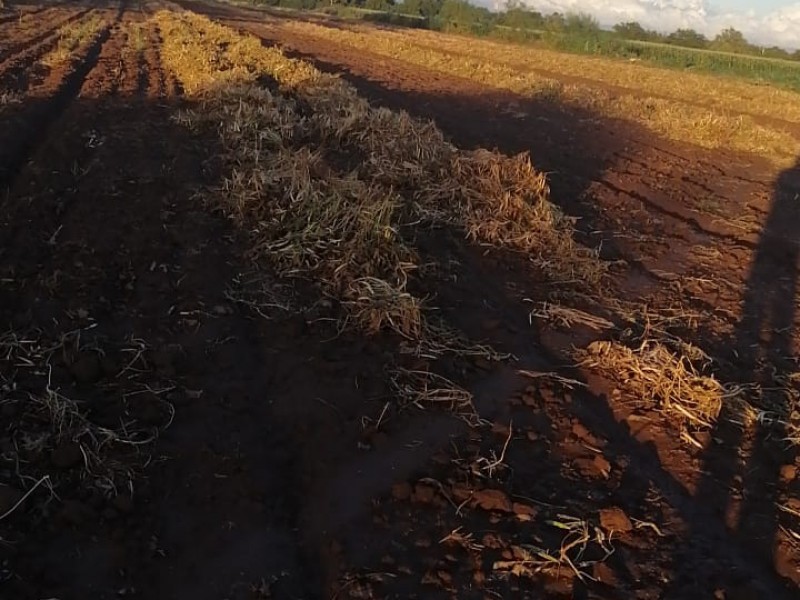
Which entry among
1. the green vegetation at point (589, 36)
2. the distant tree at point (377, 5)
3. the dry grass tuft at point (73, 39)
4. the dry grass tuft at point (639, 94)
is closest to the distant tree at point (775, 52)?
the green vegetation at point (589, 36)

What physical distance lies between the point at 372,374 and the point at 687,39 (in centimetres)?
6930

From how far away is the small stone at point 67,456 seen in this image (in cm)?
334

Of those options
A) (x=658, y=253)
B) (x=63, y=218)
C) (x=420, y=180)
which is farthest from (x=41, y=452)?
(x=658, y=253)

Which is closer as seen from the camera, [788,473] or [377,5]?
[788,473]

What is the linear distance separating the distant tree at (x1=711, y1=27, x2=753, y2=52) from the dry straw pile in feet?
193

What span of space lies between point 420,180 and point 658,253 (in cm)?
293

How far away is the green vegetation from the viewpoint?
43531 millimetres

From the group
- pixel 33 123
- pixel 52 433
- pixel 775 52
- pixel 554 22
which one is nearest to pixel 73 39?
pixel 33 123

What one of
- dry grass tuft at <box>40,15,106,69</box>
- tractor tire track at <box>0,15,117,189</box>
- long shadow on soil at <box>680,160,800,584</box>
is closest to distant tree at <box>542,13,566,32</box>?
dry grass tuft at <box>40,15,106,69</box>

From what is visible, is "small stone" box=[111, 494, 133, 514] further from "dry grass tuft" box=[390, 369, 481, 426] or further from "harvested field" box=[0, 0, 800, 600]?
"dry grass tuft" box=[390, 369, 481, 426]

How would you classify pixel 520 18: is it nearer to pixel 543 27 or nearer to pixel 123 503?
pixel 543 27

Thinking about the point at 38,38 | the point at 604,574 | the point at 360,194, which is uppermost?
the point at 38,38

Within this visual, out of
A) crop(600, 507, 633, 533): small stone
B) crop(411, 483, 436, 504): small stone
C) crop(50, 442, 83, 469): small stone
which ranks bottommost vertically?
crop(411, 483, 436, 504): small stone

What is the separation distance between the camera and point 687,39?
63.3 meters
